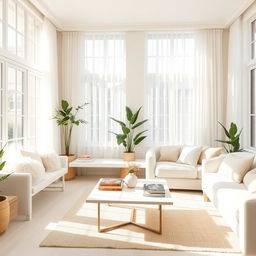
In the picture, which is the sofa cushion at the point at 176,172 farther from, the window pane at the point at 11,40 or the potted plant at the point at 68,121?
the window pane at the point at 11,40

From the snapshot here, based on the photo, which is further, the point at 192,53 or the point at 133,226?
the point at 192,53

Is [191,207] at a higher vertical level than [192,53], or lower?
lower

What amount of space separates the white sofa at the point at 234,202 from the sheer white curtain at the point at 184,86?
1.62m

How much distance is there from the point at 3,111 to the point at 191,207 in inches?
115

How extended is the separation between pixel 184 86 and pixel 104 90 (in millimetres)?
1702

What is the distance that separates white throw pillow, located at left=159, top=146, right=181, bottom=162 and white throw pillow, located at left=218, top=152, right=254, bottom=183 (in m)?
1.28

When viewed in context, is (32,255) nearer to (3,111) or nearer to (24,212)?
(24,212)

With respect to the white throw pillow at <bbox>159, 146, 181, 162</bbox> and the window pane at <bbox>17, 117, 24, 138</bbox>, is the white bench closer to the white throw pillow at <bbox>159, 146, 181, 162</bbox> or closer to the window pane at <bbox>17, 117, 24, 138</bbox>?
the white throw pillow at <bbox>159, 146, 181, 162</bbox>

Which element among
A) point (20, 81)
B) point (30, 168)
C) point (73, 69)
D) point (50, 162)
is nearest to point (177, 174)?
point (50, 162)

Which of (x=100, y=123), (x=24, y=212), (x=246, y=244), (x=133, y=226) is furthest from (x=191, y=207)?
(x=100, y=123)

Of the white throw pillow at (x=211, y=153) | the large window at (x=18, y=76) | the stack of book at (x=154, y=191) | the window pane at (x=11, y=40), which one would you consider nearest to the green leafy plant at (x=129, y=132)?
the white throw pillow at (x=211, y=153)

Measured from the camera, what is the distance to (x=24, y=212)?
332 cm

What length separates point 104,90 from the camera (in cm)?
596

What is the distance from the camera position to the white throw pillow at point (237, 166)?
11.7 ft
